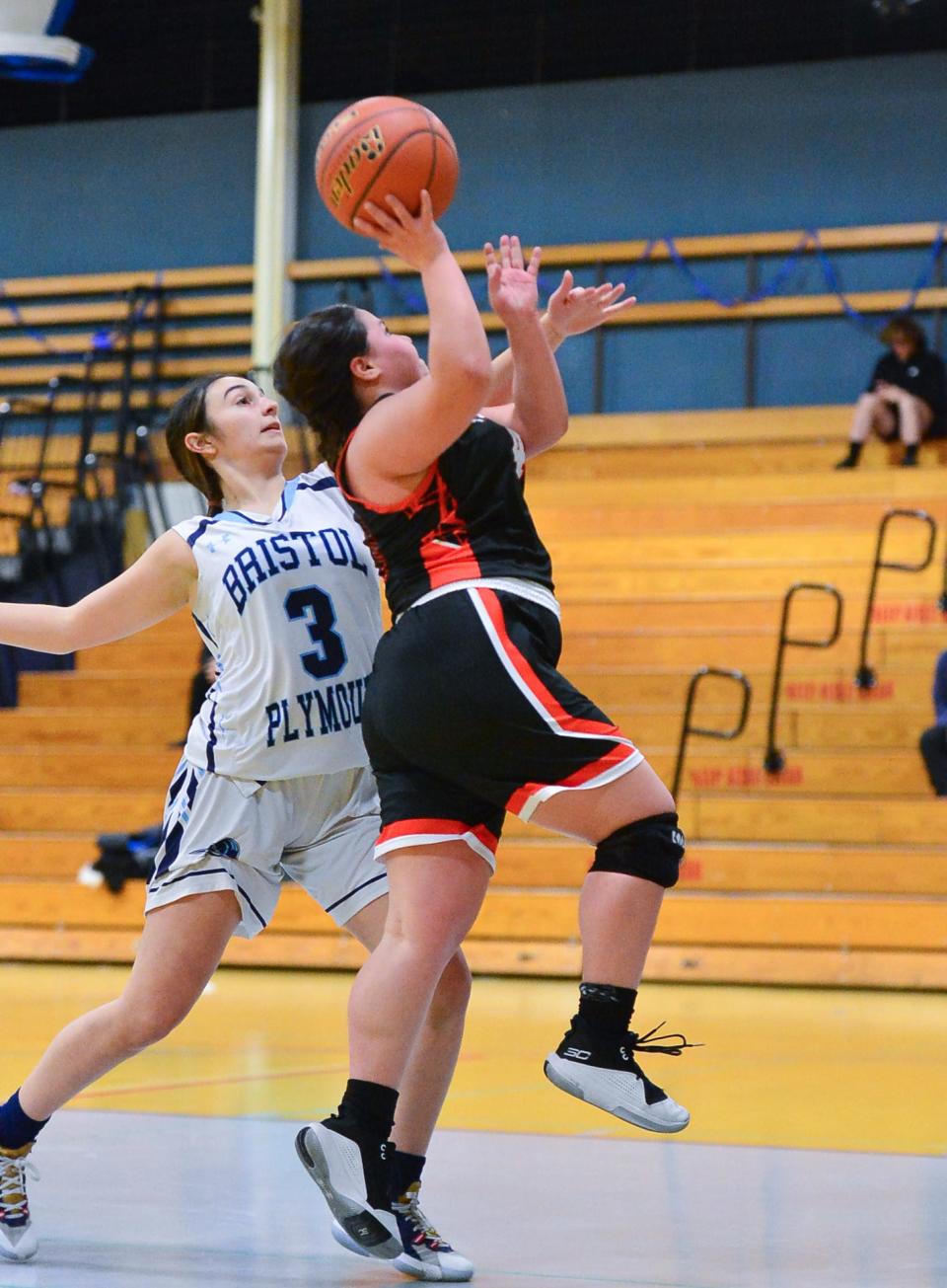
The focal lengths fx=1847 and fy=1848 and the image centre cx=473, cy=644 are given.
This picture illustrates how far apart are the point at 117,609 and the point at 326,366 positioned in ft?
1.85

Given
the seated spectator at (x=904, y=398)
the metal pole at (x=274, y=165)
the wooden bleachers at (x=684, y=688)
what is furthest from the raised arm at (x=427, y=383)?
the metal pole at (x=274, y=165)

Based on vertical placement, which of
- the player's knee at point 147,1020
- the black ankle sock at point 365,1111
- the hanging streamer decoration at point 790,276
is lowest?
the black ankle sock at point 365,1111

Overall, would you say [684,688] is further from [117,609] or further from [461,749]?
[461,749]

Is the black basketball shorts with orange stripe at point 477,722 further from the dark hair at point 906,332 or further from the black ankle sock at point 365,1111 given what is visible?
the dark hair at point 906,332

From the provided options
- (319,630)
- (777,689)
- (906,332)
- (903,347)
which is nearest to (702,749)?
(777,689)

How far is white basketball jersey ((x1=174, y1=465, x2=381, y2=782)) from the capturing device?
2.99 meters

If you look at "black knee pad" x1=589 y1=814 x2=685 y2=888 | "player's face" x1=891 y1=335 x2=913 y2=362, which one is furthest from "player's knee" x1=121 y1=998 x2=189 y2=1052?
"player's face" x1=891 y1=335 x2=913 y2=362

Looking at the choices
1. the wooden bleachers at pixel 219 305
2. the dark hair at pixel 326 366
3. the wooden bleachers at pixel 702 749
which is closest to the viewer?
the dark hair at pixel 326 366

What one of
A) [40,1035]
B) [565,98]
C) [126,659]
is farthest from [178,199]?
[40,1035]

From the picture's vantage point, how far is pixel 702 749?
8391 millimetres

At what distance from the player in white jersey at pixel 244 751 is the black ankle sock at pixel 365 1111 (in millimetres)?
189

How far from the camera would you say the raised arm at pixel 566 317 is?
9.67 feet

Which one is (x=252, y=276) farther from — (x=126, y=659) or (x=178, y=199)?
(x=126, y=659)

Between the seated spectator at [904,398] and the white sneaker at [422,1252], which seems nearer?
the white sneaker at [422,1252]
